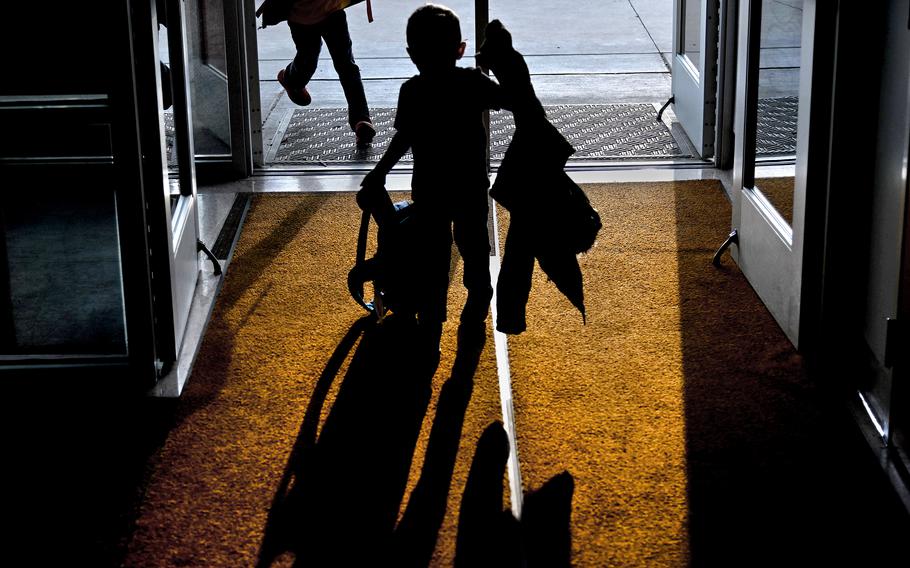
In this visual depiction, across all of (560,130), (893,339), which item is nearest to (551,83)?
(560,130)

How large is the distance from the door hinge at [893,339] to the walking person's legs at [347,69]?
3713mm

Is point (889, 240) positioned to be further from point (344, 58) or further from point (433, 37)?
point (344, 58)

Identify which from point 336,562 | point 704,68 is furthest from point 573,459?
point 704,68

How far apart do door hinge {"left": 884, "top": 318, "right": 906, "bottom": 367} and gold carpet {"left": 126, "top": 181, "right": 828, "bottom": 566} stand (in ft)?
1.43

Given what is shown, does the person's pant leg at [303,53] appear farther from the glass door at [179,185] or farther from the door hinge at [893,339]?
the door hinge at [893,339]

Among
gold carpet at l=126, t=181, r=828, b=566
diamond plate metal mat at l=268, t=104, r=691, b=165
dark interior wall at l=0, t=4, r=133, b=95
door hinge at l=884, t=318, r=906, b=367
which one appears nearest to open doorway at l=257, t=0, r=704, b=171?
diamond plate metal mat at l=268, t=104, r=691, b=165

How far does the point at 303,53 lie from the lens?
6441mm

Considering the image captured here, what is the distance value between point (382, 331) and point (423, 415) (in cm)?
67

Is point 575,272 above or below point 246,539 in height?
above

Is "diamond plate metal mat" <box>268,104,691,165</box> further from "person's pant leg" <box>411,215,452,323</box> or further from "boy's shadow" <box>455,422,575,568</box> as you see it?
"boy's shadow" <box>455,422,575,568</box>

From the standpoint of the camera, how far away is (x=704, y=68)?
629cm

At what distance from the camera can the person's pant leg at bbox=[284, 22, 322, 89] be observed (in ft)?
20.9

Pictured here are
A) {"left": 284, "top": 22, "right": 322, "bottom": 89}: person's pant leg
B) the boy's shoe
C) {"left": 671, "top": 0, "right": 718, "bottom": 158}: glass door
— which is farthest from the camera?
the boy's shoe

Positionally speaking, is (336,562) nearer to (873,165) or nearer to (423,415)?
(423,415)
